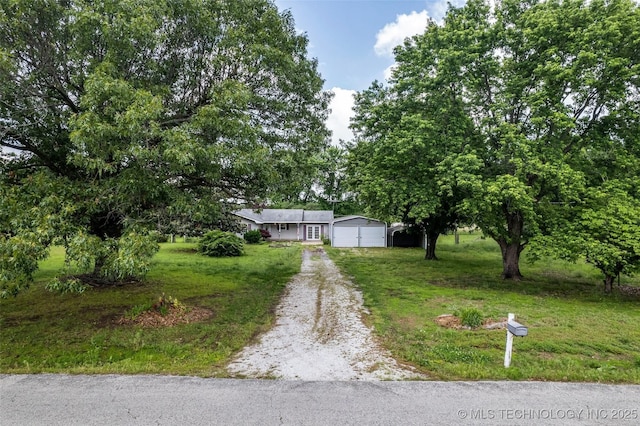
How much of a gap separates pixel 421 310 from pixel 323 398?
18.3 feet

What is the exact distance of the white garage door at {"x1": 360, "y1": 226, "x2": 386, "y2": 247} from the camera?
2953 cm

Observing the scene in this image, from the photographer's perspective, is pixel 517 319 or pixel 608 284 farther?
pixel 608 284

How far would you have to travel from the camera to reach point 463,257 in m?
22.5

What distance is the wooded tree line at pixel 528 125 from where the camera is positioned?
10633 millimetres

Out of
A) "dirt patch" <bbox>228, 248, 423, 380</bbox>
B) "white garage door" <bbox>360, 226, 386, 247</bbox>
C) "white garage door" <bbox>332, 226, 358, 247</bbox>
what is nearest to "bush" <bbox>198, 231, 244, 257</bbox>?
"white garage door" <bbox>332, 226, 358, 247</bbox>

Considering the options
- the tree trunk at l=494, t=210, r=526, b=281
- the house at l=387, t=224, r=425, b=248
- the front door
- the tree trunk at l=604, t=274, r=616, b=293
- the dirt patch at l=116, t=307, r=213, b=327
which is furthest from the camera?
the front door

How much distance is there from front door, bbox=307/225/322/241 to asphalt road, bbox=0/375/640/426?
30.5m

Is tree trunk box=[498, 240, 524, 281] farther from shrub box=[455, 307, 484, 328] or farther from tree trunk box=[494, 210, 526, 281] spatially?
shrub box=[455, 307, 484, 328]

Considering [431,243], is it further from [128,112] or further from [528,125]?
A: [128,112]

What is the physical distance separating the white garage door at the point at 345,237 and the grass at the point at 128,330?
52.8ft

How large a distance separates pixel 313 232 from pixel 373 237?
7883 millimetres

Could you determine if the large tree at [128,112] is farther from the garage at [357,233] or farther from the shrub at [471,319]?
the garage at [357,233]

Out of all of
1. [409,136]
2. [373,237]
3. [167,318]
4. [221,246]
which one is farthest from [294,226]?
[167,318]

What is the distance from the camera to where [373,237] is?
97.0 ft
